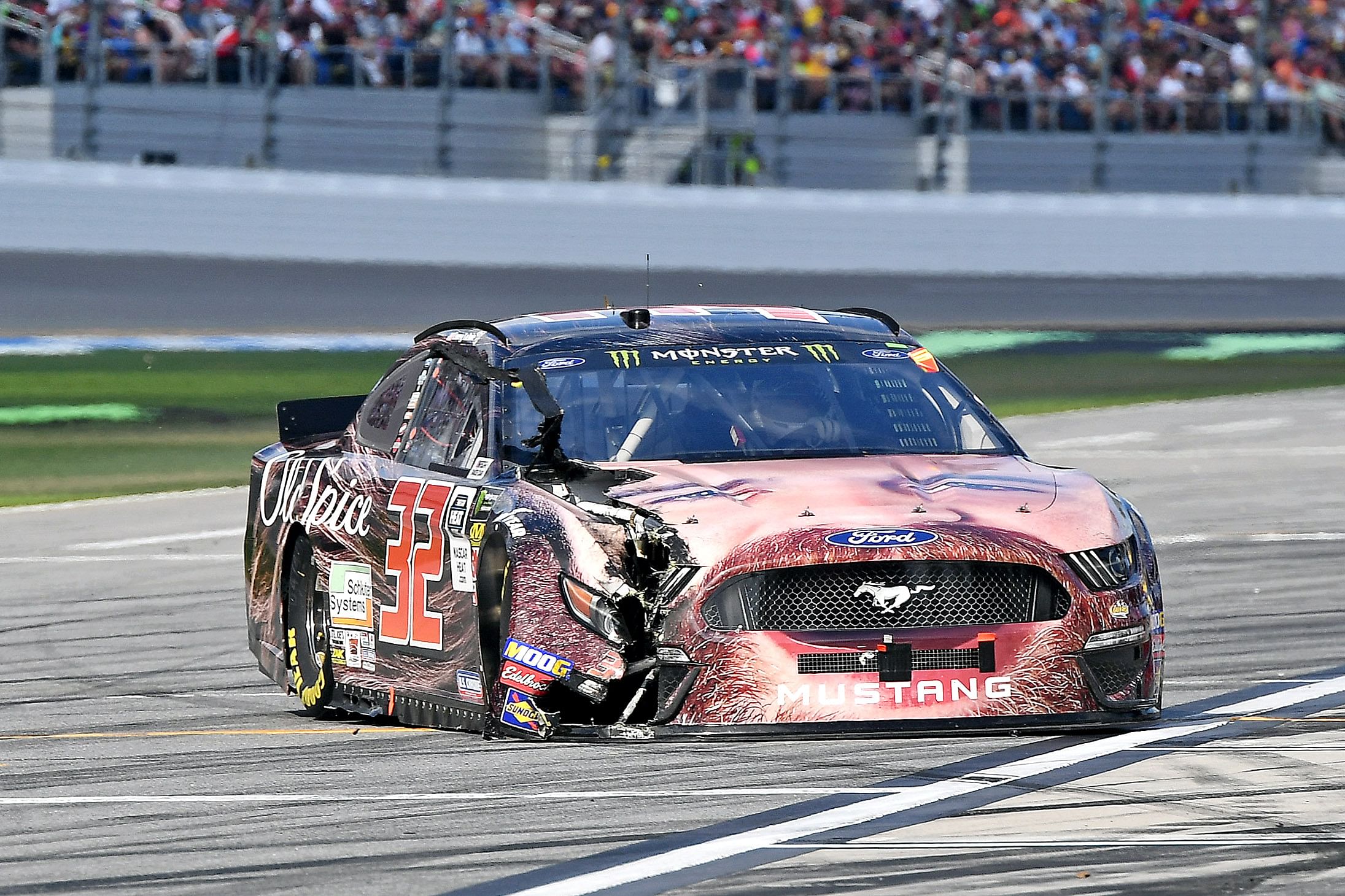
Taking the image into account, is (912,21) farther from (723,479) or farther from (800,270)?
(723,479)

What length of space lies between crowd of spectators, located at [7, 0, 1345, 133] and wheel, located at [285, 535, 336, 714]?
50.0 ft

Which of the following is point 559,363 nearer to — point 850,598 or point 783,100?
point 850,598

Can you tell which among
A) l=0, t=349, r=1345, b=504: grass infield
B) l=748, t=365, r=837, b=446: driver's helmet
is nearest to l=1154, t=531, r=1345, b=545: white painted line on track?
l=748, t=365, r=837, b=446: driver's helmet

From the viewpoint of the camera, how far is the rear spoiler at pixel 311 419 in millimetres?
8414

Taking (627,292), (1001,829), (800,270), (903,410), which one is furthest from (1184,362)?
(1001,829)

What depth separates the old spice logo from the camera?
24.4 ft

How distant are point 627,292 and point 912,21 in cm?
568

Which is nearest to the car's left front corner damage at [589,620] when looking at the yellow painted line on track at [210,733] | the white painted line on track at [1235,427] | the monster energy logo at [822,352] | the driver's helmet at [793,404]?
the driver's helmet at [793,404]

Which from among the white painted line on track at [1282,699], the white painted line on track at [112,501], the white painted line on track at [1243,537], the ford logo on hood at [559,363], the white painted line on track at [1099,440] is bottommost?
the white painted line on track at [112,501]

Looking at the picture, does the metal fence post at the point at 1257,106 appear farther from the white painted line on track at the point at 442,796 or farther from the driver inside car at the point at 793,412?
the white painted line on track at the point at 442,796

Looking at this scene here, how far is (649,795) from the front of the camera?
18.9 feet

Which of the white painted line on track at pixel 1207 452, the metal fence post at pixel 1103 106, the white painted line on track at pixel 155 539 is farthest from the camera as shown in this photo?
the metal fence post at pixel 1103 106

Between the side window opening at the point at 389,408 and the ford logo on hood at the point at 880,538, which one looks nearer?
the ford logo on hood at the point at 880,538

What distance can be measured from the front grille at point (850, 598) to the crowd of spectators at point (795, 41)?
17340mm
